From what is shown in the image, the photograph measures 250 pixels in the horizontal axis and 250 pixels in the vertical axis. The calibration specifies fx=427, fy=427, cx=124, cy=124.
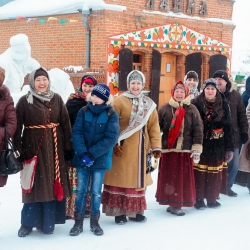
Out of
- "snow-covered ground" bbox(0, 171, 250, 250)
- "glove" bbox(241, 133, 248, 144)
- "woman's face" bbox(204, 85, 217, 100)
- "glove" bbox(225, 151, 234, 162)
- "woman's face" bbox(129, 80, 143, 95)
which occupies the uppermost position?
"woman's face" bbox(129, 80, 143, 95)

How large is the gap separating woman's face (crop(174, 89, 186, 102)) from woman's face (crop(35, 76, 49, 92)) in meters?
1.63

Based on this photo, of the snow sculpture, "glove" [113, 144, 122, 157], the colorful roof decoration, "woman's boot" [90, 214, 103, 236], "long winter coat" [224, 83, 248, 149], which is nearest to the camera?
"woman's boot" [90, 214, 103, 236]

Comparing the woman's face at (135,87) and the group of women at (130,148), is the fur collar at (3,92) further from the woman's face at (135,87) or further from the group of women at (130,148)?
the woman's face at (135,87)

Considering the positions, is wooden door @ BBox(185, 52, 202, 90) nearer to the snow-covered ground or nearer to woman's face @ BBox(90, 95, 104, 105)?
the snow-covered ground

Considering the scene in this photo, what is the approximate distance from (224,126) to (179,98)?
747 millimetres

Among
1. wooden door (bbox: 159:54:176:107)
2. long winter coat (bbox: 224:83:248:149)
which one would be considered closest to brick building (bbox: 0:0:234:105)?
wooden door (bbox: 159:54:176:107)

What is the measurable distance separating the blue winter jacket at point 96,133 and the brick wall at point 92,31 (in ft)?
21.6

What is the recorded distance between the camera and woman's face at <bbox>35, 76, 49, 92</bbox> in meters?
4.01

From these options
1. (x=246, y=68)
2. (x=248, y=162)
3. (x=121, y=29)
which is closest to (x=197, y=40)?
(x=121, y=29)

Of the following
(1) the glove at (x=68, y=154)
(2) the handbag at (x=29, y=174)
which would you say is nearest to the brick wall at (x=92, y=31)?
(1) the glove at (x=68, y=154)

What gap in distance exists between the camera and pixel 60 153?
4.13 m

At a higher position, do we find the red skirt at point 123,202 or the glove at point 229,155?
the glove at point 229,155

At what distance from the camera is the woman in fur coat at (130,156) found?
4492mm

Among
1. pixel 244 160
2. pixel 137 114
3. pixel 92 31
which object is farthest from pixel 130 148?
pixel 92 31
